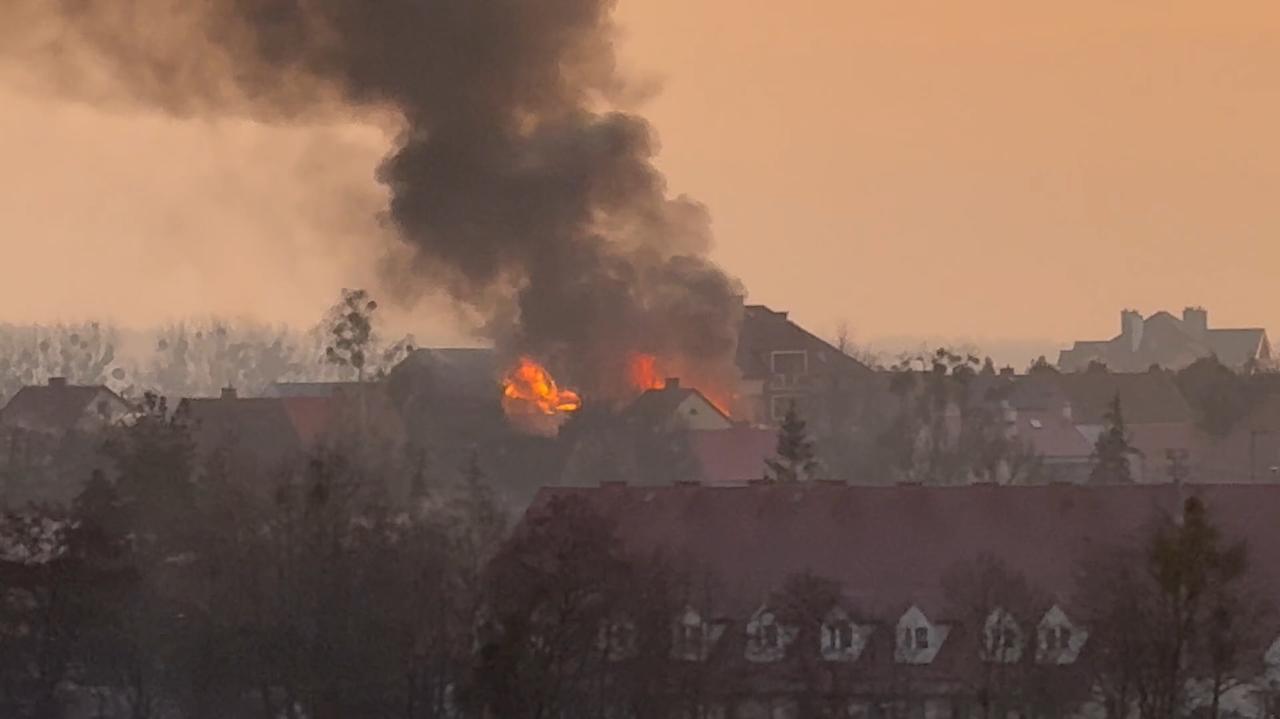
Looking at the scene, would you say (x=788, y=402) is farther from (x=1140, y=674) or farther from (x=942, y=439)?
(x=1140, y=674)

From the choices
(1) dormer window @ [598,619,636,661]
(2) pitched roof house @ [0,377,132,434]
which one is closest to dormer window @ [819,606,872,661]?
(1) dormer window @ [598,619,636,661]

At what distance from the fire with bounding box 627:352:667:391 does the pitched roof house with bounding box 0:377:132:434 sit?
1709 centimetres

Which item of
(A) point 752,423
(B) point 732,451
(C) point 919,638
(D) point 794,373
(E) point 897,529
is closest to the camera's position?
(C) point 919,638

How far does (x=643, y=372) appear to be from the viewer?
82125mm

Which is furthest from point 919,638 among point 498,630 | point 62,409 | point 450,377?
point 62,409

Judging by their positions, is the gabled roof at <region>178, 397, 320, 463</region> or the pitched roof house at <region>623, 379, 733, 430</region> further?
the pitched roof house at <region>623, 379, 733, 430</region>

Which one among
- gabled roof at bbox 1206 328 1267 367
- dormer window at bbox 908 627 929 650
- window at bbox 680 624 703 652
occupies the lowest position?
window at bbox 680 624 703 652

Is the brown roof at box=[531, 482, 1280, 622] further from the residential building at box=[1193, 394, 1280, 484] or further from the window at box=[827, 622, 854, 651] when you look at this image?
the residential building at box=[1193, 394, 1280, 484]

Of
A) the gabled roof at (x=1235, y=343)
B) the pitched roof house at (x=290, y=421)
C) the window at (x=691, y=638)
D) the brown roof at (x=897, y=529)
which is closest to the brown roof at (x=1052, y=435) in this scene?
the pitched roof house at (x=290, y=421)

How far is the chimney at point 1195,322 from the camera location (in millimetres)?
171500

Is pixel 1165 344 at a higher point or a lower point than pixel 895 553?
higher

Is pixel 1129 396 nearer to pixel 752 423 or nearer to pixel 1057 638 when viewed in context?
pixel 752 423

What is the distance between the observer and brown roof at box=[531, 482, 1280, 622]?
4922cm

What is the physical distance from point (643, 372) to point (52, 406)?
2379 centimetres
